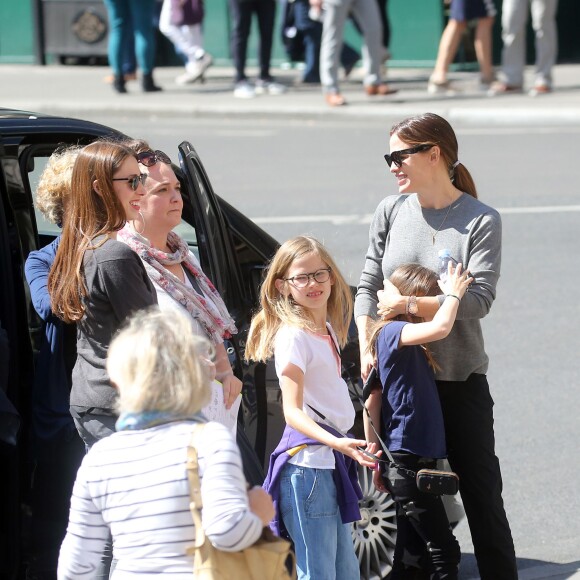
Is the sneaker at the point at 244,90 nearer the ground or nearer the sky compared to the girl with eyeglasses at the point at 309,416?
nearer the sky

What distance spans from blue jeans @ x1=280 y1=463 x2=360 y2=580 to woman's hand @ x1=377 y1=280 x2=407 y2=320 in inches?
25.0

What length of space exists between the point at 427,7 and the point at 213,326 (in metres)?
15.7

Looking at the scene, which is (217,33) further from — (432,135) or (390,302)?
(390,302)

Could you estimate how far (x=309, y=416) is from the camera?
409cm

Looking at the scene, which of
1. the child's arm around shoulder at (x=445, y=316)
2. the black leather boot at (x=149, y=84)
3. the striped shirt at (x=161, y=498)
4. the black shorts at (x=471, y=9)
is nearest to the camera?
the striped shirt at (x=161, y=498)

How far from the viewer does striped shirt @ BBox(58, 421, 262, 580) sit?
2.85 meters

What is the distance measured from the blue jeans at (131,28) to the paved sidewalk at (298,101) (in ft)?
1.76

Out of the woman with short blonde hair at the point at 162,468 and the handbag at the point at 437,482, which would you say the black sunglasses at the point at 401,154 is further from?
the woman with short blonde hair at the point at 162,468

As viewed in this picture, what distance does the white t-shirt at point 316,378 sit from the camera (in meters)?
4.06

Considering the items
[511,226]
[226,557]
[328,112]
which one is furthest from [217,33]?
[226,557]

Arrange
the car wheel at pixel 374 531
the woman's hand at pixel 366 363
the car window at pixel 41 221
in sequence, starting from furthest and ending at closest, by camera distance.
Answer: the car wheel at pixel 374 531
the car window at pixel 41 221
the woman's hand at pixel 366 363

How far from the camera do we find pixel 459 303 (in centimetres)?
434

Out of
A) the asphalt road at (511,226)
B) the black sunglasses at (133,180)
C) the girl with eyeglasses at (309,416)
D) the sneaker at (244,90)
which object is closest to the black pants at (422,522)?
the girl with eyeglasses at (309,416)

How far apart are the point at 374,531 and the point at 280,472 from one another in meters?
1.05
